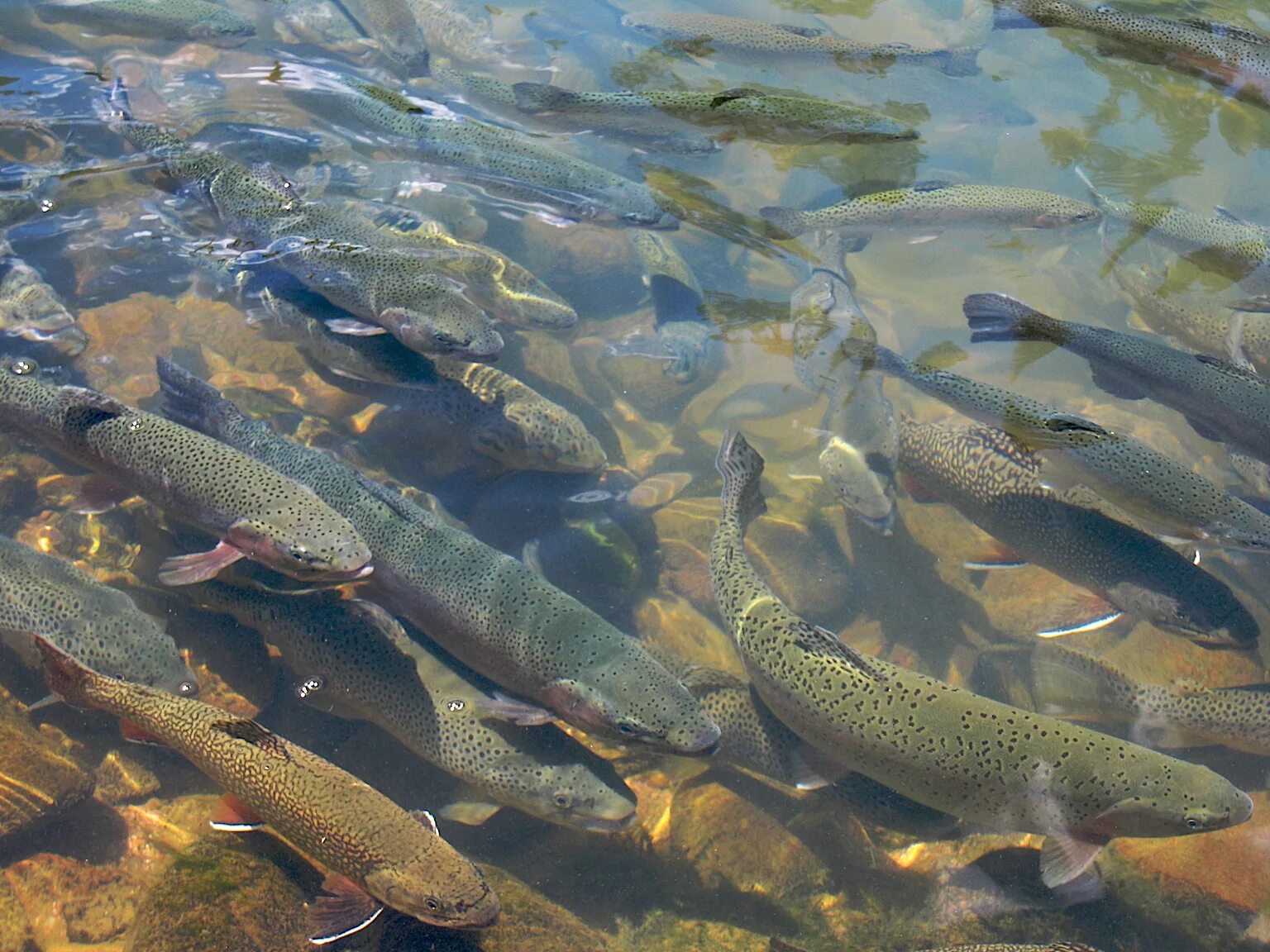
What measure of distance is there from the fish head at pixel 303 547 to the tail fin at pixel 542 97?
497 cm

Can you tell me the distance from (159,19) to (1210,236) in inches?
398

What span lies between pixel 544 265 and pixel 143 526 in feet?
13.0

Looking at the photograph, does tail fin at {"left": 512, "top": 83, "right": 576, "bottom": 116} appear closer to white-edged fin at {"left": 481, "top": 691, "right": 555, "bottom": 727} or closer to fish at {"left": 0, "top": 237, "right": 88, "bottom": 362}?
fish at {"left": 0, "top": 237, "right": 88, "bottom": 362}

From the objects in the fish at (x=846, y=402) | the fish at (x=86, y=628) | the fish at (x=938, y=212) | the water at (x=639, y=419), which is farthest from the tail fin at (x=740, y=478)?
the fish at (x=86, y=628)

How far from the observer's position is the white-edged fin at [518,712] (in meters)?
4.05

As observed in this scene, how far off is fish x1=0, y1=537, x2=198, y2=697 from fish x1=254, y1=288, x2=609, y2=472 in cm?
226

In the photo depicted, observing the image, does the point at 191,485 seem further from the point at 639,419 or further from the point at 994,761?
the point at 994,761

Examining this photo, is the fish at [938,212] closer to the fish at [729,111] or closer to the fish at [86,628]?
the fish at [729,111]

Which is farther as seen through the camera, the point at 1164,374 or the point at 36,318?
the point at 36,318

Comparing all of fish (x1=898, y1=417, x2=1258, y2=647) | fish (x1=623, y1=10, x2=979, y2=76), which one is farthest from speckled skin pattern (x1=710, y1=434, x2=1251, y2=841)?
fish (x1=623, y1=10, x2=979, y2=76)

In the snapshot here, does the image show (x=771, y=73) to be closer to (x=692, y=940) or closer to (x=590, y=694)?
(x=590, y=694)

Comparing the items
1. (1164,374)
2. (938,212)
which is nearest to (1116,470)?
(1164,374)

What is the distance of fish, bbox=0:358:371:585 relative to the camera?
4.21m

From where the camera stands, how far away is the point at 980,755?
3.78 metres
